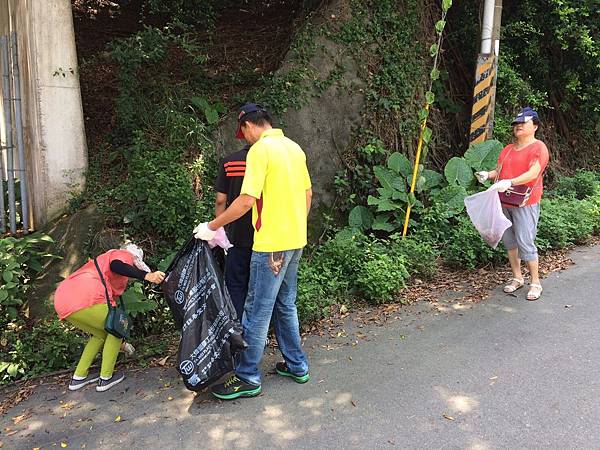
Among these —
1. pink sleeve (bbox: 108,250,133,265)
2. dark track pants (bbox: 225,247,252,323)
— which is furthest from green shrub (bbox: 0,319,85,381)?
dark track pants (bbox: 225,247,252,323)

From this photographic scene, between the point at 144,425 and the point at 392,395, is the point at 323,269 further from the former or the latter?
the point at 144,425

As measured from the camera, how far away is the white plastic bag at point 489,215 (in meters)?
5.13

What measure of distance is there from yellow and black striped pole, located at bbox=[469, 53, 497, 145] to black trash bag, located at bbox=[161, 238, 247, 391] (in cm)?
546

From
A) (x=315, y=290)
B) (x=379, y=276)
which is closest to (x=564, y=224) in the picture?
(x=379, y=276)

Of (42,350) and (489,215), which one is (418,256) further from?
Result: (42,350)

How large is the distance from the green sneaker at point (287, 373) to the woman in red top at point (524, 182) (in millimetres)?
2700

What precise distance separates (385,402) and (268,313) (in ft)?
3.42

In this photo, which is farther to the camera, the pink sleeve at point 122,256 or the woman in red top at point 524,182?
the woman in red top at point 524,182

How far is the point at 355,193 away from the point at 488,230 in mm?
2141

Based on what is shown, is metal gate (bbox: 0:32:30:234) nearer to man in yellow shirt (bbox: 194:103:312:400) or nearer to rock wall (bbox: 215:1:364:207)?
rock wall (bbox: 215:1:364:207)

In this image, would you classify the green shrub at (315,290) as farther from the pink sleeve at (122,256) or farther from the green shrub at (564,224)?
the green shrub at (564,224)

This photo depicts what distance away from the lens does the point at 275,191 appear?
3.46m

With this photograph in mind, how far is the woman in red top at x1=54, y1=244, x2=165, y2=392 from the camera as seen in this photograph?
12.3 feet

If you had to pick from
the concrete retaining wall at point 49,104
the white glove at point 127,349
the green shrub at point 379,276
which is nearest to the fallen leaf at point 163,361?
the white glove at point 127,349
